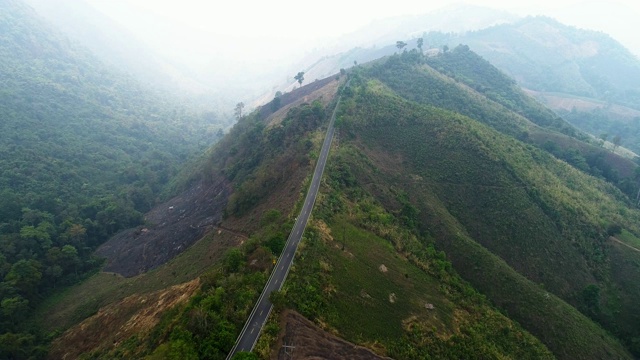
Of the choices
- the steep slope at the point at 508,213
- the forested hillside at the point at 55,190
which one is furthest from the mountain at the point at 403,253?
the forested hillside at the point at 55,190

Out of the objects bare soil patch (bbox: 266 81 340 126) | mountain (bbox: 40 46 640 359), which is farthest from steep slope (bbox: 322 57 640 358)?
bare soil patch (bbox: 266 81 340 126)

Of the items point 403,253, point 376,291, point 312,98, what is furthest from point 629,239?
point 312,98

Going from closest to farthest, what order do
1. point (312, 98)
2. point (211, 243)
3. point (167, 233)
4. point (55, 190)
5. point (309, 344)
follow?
point (309, 344) < point (211, 243) < point (167, 233) < point (55, 190) < point (312, 98)

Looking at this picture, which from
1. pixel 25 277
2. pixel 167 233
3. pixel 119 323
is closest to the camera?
pixel 119 323

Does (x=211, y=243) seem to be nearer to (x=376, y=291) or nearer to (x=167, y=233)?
(x=167, y=233)

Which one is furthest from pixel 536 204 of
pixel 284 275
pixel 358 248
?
pixel 284 275

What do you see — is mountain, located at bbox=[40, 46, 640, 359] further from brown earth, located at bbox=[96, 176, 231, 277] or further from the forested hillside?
the forested hillside

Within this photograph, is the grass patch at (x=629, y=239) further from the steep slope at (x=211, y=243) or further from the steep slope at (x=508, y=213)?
the steep slope at (x=211, y=243)
